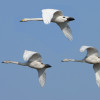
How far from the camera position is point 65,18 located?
4034 cm

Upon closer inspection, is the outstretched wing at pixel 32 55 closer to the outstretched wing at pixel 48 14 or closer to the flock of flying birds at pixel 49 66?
the flock of flying birds at pixel 49 66

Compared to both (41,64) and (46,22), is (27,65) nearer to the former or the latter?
(41,64)

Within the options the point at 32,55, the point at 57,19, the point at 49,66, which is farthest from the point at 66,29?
the point at 32,55

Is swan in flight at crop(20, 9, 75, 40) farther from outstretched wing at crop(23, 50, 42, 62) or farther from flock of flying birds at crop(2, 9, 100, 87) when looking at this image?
outstretched wing at crop(23, 50, 42, 62)

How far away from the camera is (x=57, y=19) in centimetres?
4041

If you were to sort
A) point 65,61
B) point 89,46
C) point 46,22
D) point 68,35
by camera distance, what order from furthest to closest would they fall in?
1. point 65,61
2. point 68,35
3. point 89,46
4. point 46,22

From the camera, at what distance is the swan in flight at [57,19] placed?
36688mm

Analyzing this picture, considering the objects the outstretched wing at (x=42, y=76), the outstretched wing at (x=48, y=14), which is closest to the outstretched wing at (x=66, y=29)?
the outstretched wing at (x=48, y=14)

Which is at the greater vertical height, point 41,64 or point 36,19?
point 36,19

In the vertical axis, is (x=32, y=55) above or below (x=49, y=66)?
above

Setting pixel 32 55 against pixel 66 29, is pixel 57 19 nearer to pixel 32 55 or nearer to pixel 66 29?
pixel 66 29

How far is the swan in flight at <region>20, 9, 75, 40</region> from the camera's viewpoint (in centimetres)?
3669

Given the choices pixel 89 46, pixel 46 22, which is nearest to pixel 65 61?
pixel 89 46

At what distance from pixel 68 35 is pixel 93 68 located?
281 centimetres
